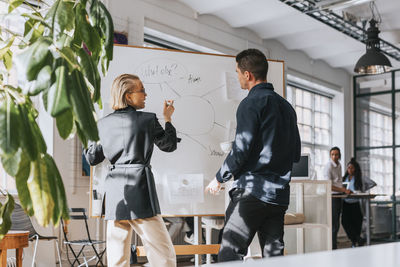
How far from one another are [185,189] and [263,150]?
1.70 metres

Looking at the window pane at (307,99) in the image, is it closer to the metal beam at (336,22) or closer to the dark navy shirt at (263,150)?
the metal beam at (336,22)

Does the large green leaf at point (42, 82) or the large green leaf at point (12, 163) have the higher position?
the large green leaf at point (42, 82)

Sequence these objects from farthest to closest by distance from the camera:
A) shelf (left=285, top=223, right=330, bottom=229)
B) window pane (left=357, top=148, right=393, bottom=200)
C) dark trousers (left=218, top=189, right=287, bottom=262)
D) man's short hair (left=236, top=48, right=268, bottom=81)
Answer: window pane (left=357, top=148, right=393, bottom=200)
shelf (left=285, top=223, right=330, bottom=229)
man's short hair (left=236, top=48, right=268, bottom=81)
dark trousers (left=218, top=189, right=287, bottom=262)

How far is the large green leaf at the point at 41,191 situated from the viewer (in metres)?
1.18

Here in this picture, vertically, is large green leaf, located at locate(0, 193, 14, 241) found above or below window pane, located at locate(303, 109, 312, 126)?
below

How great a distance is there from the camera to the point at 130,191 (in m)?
2.96

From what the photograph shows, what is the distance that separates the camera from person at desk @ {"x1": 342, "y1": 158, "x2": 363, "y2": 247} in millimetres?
8484

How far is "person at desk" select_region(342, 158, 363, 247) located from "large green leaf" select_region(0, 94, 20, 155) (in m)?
7.79

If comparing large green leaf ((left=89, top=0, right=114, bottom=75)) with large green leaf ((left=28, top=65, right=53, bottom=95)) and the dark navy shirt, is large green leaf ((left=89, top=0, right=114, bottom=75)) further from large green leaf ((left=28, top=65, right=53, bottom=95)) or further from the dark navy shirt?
the dark navy shirt

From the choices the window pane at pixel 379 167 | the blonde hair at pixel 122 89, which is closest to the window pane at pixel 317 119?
the window pane at pixel 379 167

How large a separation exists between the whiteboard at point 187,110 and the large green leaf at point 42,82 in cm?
301

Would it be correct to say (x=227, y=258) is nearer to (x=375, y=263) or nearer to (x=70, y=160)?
(x=375, y=263)

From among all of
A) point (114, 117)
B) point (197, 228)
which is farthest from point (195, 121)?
point (114, 117)

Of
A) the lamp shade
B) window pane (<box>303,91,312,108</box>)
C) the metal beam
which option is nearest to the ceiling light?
the lamp shade
